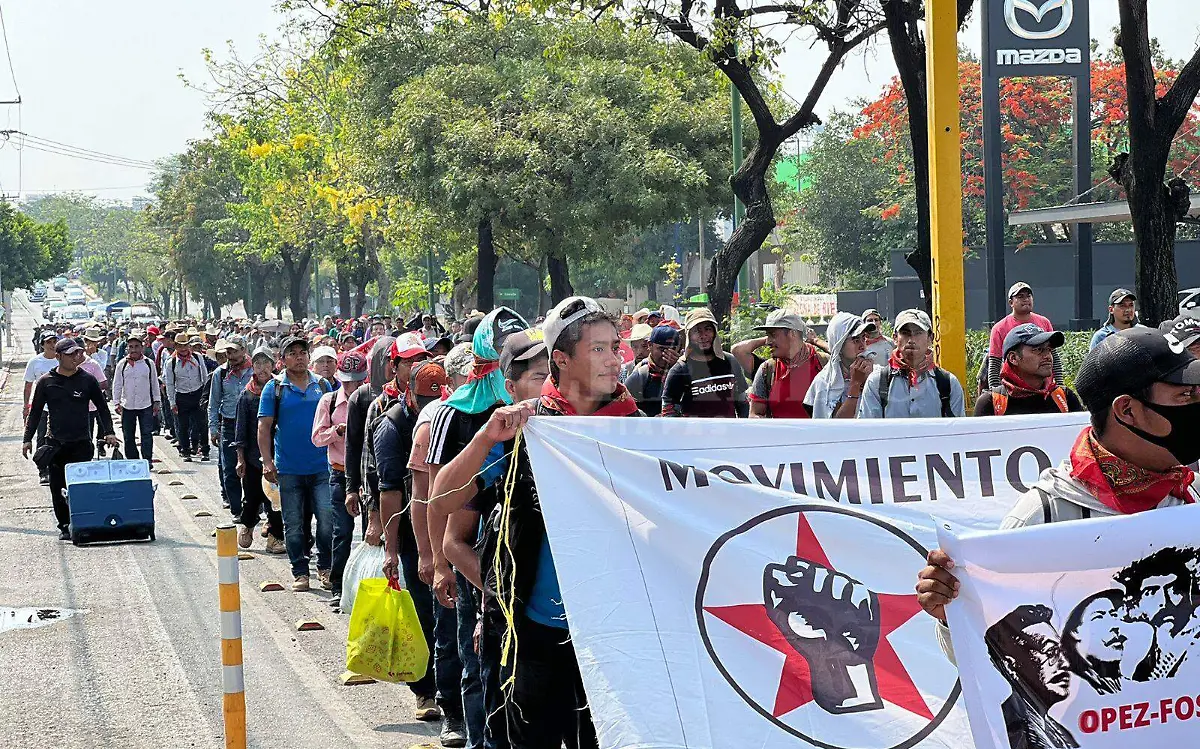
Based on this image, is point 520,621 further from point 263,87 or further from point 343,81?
point 263,87

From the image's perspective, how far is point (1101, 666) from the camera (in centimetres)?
326

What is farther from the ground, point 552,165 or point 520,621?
point 552,165

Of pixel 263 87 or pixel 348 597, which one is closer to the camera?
pixel 348 597

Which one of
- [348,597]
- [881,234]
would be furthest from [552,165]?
[881,234]

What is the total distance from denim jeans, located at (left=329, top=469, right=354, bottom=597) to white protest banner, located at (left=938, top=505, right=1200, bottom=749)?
7.41m

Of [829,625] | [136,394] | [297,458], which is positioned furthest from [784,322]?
[136,394]

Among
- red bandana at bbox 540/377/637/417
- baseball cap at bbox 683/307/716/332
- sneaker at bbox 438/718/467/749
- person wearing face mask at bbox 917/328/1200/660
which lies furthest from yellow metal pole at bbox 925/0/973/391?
person wearing face mask at bbox 917/328/1200/660

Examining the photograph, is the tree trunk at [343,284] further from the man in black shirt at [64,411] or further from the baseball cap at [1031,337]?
the baseball cap at [1031,337]

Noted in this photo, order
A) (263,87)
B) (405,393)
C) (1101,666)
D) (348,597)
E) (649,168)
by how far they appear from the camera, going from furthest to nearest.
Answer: (263,87) → (649,168) → (348,597) → (405,393) → (1101,666)

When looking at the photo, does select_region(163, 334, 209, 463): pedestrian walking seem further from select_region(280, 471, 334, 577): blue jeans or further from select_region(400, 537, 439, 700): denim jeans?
select_region(400, 537, 439, 700): denim jeans

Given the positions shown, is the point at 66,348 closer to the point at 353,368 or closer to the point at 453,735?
the point at 353,368

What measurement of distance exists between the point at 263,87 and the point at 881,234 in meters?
24.9

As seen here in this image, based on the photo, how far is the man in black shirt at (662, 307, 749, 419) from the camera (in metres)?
9.09

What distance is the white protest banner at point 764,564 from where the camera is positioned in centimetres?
391
